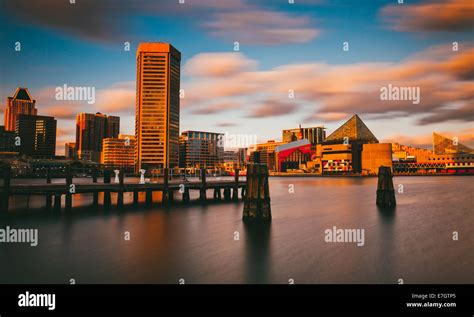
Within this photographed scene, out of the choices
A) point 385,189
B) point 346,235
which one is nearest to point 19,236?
point 346,235

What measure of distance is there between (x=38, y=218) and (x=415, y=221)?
44703mm

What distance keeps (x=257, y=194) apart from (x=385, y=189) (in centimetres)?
2746

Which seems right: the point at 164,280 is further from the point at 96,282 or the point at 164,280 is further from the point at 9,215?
the point at 9,215

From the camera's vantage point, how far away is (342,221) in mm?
41031

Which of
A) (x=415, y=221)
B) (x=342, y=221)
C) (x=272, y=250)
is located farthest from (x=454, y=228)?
(x=272, y=250)

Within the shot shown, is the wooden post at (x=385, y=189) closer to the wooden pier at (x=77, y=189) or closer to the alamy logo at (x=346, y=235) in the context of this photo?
the alamy logo at (x=346, y=235)

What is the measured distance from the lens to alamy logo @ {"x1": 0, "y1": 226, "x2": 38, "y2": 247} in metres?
27.6

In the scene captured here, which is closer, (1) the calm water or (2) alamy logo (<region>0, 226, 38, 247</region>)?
(1) the calm water

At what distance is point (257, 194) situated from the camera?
32500 millimetres
